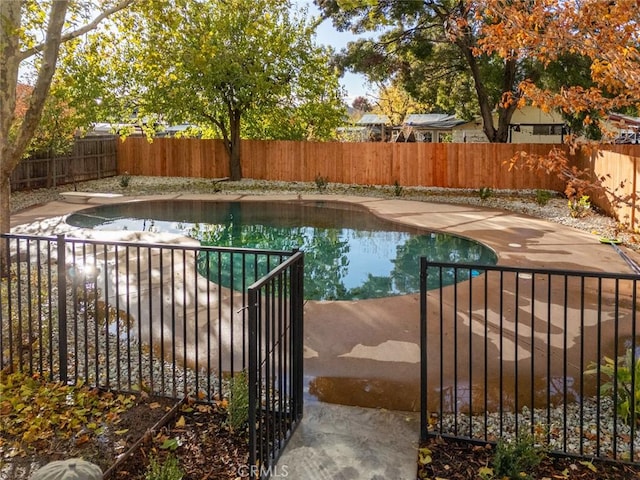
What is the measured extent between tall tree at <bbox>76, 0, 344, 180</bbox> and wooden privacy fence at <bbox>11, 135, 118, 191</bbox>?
245cm

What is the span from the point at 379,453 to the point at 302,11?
58.4 feet

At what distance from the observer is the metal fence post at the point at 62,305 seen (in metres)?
3.97

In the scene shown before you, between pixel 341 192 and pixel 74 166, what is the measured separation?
868cm

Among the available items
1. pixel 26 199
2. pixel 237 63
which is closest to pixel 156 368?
pixel 26 199

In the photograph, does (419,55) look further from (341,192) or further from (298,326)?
(298,326)

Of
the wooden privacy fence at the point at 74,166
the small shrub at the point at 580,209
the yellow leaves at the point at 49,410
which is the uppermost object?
the wooden privacy fence at the point at 74,166

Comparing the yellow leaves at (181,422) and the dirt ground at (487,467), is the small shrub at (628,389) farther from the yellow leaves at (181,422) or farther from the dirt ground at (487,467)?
the yellow leaves at (181,422)

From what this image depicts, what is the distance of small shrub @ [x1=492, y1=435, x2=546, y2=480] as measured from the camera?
2.90m

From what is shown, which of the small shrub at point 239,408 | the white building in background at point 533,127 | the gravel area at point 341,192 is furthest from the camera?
the white building in background at point 533,127

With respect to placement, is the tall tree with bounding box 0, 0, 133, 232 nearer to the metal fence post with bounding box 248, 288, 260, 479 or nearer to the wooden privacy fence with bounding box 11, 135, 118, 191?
the metal fence post with bounding box 248, 288, 260, 479

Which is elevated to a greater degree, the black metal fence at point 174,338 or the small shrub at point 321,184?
the small shrub at point 321,184

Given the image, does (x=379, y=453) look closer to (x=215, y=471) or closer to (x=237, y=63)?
(x=215, y=471)

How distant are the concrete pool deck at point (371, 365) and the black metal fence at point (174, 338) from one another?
0.24 m

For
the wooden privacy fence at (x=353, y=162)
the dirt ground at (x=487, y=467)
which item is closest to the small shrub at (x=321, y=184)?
the wooden privacy fence at (x=353, y=162)
